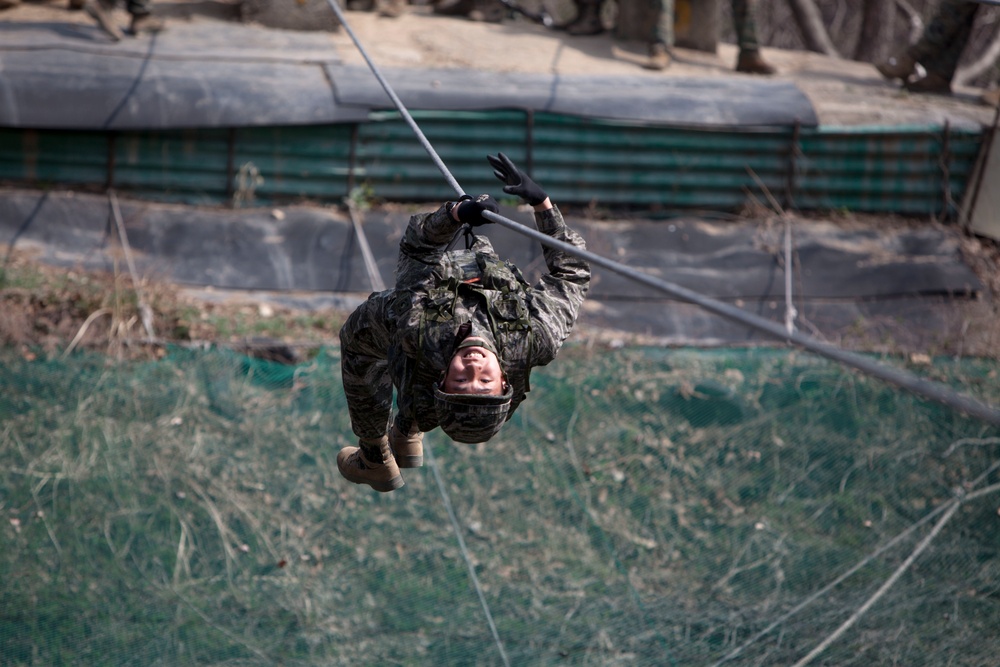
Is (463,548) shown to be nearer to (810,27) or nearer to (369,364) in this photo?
(369,364)

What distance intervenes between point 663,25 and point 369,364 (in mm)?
8121

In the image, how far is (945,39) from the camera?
1141 cm

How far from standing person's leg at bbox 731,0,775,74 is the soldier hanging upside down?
26.7 feet

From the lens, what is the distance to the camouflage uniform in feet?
13.0

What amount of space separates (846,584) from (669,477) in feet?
4.62

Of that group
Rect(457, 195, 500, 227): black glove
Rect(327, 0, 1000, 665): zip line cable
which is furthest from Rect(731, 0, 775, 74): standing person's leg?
Rect(457, 195, 500, 227): black glove

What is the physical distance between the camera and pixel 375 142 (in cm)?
1000

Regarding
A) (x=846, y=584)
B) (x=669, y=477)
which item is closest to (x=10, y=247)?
(x=669, y=477)

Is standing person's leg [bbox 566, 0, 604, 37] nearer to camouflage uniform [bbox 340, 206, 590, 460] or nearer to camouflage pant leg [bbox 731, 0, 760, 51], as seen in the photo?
camouflage pant leg [bbox 731, 0, 760, 51]

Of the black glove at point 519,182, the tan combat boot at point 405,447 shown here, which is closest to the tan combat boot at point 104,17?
the tan combat boot at point 405,447

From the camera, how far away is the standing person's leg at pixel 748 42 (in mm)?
11844

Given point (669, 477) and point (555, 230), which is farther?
point (669, 477)

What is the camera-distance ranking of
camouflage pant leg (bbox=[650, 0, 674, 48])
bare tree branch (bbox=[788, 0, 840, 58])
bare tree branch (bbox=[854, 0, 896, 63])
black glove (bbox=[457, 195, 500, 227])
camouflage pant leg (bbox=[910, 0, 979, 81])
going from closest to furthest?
black glove (bbox=[457, 195, 500, 227])
camouflage pant leg (bbox=[910, 0, 979, 81])
camouflage pant leg (bbox=[650, 0, 674, 48])
bare tree branch (bbox=[788, 0, 840, 58])
bare tree branch (bbox=[854, 0, 896, 63])

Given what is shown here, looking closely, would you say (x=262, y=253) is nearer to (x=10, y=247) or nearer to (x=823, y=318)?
(x=10, y=247)
